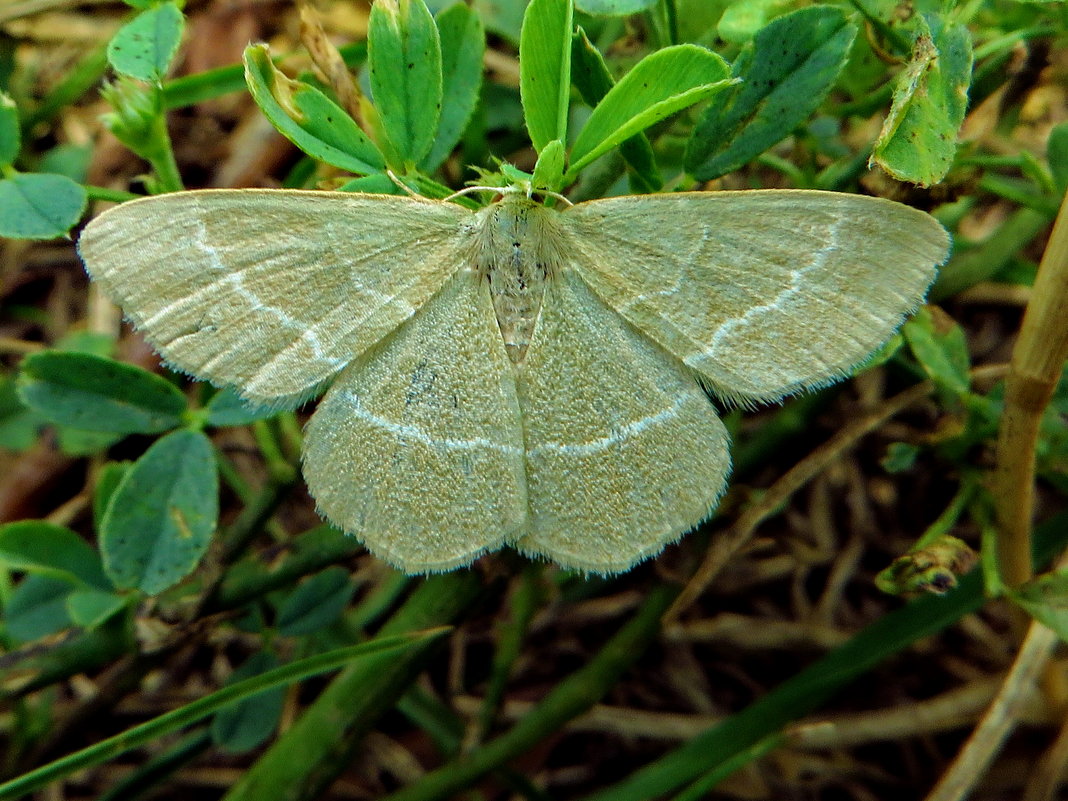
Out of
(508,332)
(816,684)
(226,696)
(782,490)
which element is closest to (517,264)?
(508,332)

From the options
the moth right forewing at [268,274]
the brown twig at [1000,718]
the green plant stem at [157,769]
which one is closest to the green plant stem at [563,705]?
the green plant stem at [157,769]

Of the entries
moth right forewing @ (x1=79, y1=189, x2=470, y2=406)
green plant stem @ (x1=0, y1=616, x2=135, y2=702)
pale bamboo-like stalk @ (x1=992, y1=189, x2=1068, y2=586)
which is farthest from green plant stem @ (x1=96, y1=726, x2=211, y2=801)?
pale bamboo-like stalk @ (x1=992, y1=189, x2=1068, y2=586)

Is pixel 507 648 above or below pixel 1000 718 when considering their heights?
below

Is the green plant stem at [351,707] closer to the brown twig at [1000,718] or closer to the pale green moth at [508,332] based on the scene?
the pale green moth at [508,332]

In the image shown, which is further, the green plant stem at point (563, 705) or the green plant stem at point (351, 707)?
the green plant stem at point (563, 705)

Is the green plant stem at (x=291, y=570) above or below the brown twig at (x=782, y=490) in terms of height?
below

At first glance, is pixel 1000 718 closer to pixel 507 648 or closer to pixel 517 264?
pixel 507 648

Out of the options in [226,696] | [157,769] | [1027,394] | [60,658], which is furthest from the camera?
[157,769]

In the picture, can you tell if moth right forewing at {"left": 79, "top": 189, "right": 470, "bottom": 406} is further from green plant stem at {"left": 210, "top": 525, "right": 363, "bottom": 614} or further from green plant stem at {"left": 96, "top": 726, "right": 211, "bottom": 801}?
green plant stem at {"left": 96, "top": 726, "right": 211, "bottom": 801}
